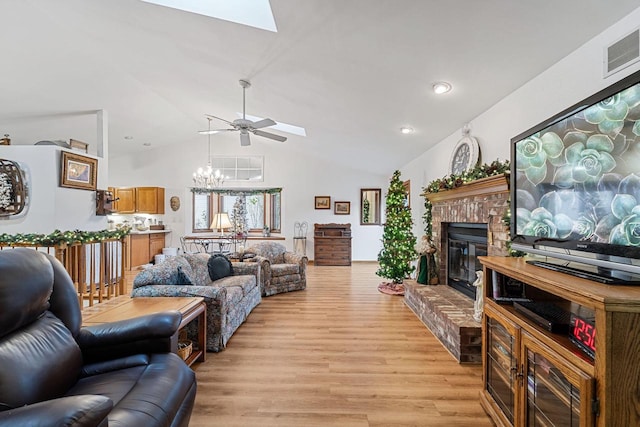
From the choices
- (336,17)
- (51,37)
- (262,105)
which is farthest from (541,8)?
(51,37)

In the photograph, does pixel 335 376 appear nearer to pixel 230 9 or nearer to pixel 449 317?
pixel 449 317

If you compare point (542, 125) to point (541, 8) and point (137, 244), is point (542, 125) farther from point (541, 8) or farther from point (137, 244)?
point (137, 244)

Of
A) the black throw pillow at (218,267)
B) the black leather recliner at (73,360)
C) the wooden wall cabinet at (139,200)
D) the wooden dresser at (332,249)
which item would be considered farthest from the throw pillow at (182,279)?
the wooden wall cabinet at (139,200)

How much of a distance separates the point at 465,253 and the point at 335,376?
229 cm

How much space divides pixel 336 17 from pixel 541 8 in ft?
4.09

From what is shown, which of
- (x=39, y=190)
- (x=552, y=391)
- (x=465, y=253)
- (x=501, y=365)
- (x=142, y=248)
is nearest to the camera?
(x=552, y=391)

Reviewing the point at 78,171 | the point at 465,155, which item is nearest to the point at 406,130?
the point at 465,155

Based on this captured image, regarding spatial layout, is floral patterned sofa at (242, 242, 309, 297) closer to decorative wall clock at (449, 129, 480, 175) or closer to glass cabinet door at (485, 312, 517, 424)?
decorative wall clock at (449, 129, 480, 175)

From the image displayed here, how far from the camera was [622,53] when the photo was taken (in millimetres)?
1607

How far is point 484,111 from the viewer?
10.0 feet

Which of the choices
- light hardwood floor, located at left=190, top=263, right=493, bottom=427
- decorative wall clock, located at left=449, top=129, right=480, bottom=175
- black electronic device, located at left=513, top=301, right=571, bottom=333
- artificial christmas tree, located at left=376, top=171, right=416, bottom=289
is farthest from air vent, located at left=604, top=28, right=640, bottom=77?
artificial christmas tree, located at left=376, top=171, right=416, bottom=289

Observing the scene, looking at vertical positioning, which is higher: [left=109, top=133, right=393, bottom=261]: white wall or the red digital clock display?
[left=109, top=133, right=393, bottom=261]: white wall

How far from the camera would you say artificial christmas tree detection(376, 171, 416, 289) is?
4.86 metres

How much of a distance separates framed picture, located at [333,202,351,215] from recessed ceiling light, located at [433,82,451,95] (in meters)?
5.17
